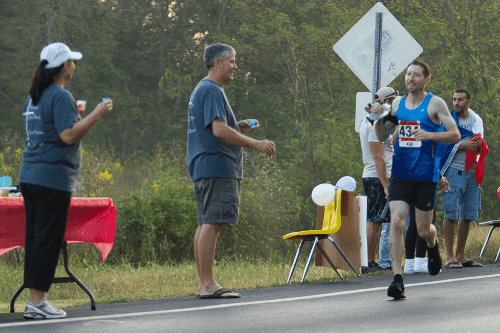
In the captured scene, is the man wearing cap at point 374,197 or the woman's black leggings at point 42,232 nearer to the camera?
the woman's black leggings at point 42,232

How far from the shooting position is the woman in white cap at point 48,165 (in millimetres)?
6133

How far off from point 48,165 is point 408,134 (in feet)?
10.9

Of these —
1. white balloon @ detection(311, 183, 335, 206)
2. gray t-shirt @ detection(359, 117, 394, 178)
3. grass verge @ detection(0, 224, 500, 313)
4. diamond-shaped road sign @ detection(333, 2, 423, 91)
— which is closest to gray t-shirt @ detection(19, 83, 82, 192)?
grass verge @ detection(0, 224, 500, 313)

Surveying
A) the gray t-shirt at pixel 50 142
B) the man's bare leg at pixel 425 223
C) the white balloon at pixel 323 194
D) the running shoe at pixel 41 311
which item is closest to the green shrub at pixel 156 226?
the white balloon at pixel 323 194

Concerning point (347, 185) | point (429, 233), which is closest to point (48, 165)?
point (429, 233)

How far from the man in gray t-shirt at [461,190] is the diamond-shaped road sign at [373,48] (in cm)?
84

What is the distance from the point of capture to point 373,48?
10.2m

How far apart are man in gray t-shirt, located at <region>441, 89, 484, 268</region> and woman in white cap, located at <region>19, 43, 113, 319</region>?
5.48 meters

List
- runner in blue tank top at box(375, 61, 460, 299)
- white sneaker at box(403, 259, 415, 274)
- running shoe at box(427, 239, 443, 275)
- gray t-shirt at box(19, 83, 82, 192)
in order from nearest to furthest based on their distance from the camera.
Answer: gray t-shirt at box(19, 83, 82, 192), runner in blue tank top at box(375, 61, 460, 299), running shoe at box(427, 239, 443, 275), white sneaker at box(403, 259, 415, 274)

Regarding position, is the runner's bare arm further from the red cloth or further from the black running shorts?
the red cloth

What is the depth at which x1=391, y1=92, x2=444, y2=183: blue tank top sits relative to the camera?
7.57 meters

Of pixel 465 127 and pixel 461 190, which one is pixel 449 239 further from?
pixel 465 127

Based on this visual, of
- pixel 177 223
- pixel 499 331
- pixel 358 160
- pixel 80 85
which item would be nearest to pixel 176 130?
pixel 80 85

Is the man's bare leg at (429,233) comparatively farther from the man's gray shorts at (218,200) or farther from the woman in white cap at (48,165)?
the woman in white cap at (48,165)
